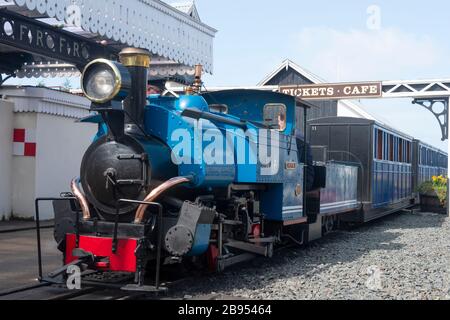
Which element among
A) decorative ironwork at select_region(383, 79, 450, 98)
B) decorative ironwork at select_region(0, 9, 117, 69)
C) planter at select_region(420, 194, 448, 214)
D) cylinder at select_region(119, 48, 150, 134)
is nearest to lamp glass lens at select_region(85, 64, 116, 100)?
cylinder at select_region(119, 48, 150, 134)

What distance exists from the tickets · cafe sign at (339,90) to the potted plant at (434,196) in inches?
189

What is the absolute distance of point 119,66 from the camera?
225 inches

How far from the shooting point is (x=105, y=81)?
5.76 meters

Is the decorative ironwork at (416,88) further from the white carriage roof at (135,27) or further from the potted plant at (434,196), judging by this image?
the white carriage roof at (135,27)

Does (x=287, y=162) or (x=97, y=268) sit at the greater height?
(x=287, y=162)

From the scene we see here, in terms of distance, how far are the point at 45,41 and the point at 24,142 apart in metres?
2.57

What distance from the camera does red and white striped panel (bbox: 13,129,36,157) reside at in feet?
38.5

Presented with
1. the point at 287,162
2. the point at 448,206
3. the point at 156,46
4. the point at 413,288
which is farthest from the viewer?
the point at 448,206

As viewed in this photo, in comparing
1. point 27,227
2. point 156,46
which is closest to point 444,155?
point 156,46

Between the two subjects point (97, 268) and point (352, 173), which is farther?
point (352, 173)

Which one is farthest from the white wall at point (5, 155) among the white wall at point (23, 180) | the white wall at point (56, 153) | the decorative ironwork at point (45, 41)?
the decorative ironwork at point (45, 41)

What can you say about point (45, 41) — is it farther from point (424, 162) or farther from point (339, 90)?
point (424, 162)
